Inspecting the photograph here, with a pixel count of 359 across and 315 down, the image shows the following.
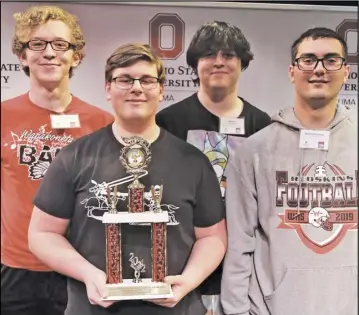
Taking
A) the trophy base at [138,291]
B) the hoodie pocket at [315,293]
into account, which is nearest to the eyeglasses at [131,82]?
the trophy base at [138,291]

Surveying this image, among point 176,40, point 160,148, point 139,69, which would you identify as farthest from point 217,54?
point 160,148

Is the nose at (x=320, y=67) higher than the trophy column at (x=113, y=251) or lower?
higher

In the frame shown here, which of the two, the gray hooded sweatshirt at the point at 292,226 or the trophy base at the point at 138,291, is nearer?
the trophy base at the point at 138,291

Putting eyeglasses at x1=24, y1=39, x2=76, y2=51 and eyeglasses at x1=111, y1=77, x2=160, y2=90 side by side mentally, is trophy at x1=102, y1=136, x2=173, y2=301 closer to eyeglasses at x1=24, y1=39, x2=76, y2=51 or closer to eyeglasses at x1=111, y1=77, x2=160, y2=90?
eyeglasses at x1=111, y1=77, x2=160, y2=90

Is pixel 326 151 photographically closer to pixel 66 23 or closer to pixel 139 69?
pixel 139 69

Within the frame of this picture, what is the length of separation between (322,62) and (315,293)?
97 cm

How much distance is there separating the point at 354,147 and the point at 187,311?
39.0 inches

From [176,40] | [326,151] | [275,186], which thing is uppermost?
[176,40]

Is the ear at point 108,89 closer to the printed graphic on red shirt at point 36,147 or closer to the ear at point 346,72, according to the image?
the printed graphic on red shirt at point 36,147

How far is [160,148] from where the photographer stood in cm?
181

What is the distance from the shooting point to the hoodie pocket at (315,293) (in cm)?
180

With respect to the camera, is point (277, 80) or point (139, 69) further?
point (277, 80)

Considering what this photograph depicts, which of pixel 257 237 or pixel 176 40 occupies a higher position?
pixel 176 40

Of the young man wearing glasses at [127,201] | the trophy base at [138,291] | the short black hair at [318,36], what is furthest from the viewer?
the short black hair at [318,36]
